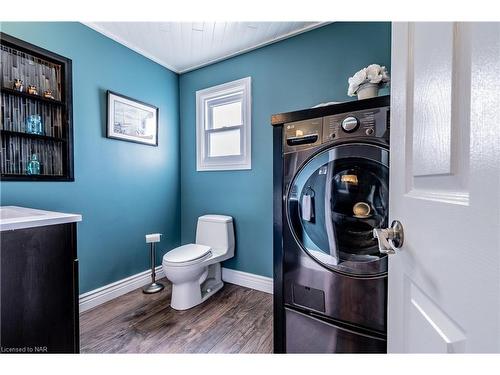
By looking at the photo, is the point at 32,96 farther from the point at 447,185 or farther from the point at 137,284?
the point at 447,185

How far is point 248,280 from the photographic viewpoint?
84.6 inches

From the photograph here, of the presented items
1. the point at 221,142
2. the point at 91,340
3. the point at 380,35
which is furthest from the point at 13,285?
the point at 380,35

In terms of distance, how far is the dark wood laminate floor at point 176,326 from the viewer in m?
1.34

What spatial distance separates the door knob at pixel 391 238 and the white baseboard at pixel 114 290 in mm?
2110

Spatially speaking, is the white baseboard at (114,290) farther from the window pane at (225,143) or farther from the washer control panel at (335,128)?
the washer control panel at (335,128)

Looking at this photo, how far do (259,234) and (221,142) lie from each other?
Result: 105cm

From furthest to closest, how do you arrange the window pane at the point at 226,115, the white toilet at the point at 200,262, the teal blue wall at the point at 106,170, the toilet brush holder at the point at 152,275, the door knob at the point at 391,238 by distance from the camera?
the window pane at the point at 226,115
the toilet brush holder at the point at 152,275
the white toilet at the point at 200,262
the teal blue wall at the point at 106,170
the door knob at the point at 391,238

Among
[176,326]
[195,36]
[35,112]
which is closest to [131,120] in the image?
[35,112]

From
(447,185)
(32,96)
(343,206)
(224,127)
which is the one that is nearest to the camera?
(447,185)

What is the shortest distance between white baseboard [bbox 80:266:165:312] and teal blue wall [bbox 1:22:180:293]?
0.06 metres

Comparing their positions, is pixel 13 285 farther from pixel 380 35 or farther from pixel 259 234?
pixel 380 35

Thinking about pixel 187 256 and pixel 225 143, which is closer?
pixel 187 256

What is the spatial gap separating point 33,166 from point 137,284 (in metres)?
1.30

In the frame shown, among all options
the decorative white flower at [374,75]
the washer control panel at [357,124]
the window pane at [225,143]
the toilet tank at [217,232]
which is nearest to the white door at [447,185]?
the washer control panel at [357,124]
